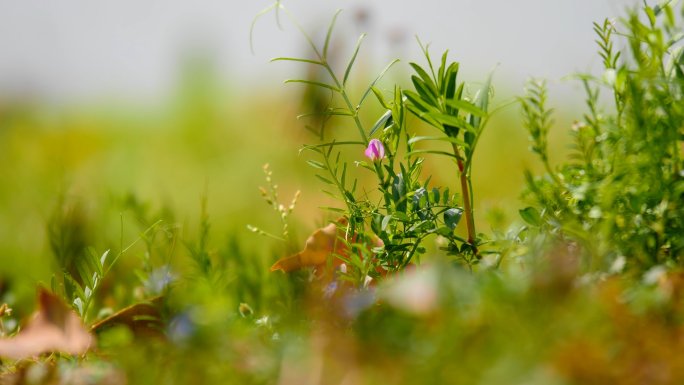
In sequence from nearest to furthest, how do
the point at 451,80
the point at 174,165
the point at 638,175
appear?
the point at 638,175 → the point at 451,80 → the point at 174,165

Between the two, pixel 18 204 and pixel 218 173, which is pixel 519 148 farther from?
pixel 18 204

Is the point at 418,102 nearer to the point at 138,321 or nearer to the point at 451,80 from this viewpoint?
the point at 451,80

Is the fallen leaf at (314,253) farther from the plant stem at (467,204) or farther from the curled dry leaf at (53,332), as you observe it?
the curled dry leaf at (53,332)

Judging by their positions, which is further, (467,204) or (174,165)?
(174,165)

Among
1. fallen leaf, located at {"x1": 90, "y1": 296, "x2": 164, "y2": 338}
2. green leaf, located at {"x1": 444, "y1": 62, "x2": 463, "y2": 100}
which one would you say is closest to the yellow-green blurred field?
fallen leaf, located at {"x1": 90, "y1": 296, "x2": 164, "y2": 338}

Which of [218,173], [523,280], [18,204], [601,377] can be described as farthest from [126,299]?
[218,173]

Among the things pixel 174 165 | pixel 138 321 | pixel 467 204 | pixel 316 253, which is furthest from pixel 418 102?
pixel 174 165
